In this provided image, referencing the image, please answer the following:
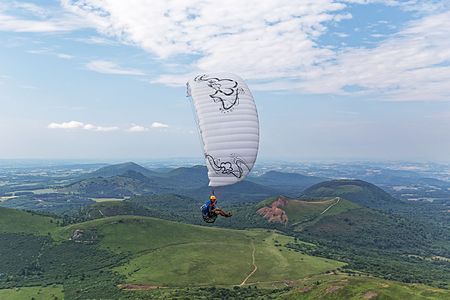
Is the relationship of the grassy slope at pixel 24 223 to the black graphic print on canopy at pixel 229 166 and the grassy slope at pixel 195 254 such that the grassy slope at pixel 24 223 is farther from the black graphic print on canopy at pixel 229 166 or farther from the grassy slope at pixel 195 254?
the black graphic print on canopy at pixel 229 166

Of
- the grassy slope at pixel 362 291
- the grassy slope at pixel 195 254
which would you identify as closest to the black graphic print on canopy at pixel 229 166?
the grassy slope at pixel 362 291

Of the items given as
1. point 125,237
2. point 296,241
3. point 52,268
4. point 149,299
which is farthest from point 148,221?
point 149,299

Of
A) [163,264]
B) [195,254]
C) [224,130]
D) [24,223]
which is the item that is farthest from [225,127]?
[24,223]

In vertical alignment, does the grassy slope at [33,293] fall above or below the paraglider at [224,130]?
below

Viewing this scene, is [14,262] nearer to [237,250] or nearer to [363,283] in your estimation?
[237,250]

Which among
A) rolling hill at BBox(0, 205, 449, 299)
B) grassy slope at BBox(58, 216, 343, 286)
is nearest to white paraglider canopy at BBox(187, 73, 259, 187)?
rolling hill at BBox(0, 205, 449, 299)

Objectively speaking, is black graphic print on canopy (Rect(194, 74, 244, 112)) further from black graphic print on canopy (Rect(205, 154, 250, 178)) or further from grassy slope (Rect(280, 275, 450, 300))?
grassy slope (Rect(280, 275, 450, 300))

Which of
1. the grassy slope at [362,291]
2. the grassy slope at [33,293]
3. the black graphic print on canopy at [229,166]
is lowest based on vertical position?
the grassy slope at [33,293]
